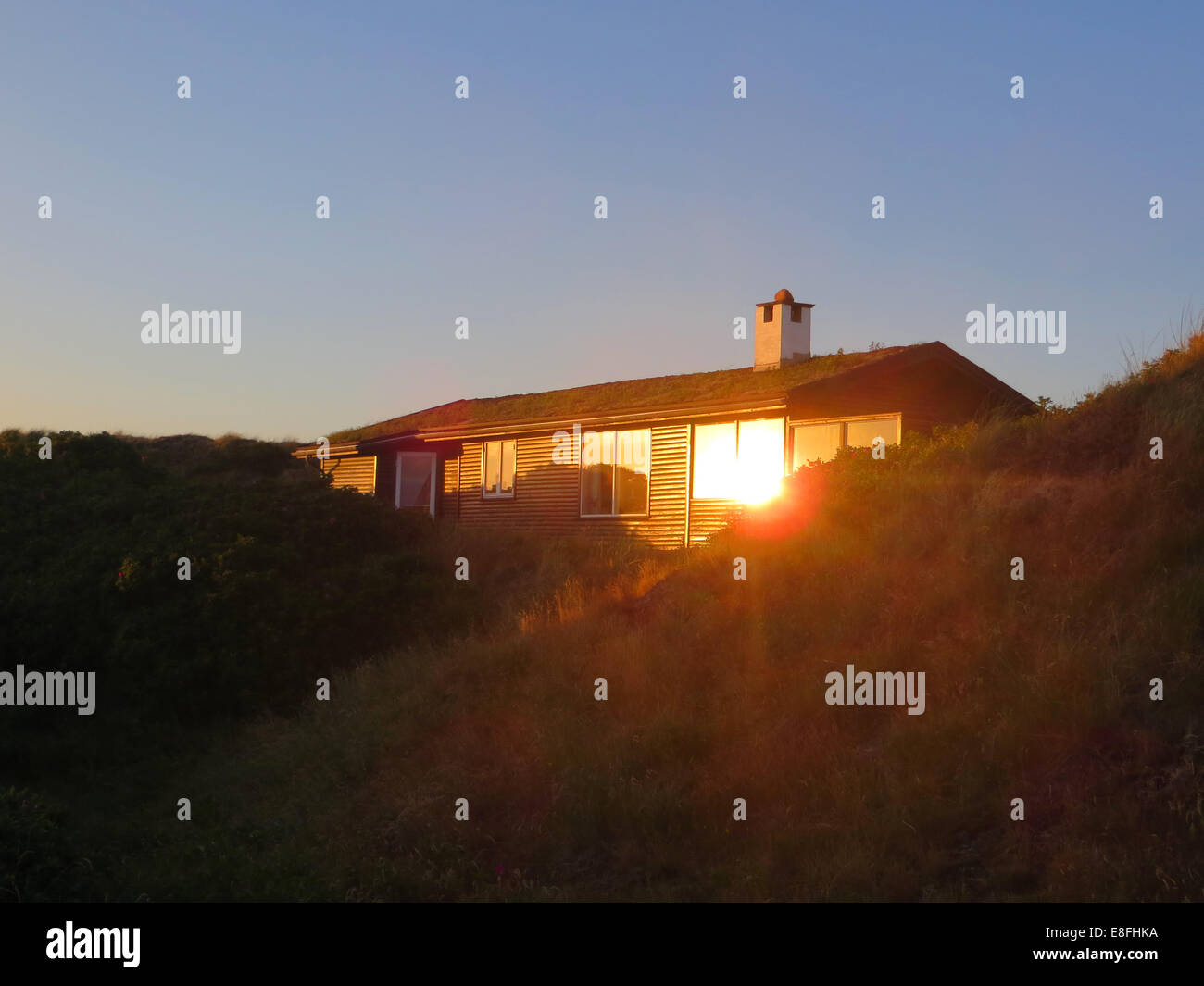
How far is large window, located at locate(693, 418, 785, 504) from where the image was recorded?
63.0ft

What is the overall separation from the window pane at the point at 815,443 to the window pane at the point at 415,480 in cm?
1152

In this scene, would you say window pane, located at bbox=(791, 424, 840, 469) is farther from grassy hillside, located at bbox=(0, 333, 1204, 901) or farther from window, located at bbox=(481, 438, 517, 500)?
window, located at bbox=(481, 438, 517, 500)

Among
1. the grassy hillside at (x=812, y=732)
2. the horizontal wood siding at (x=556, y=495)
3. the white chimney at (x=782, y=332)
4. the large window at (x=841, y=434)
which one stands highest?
the white chimney at (x=782, y=332)

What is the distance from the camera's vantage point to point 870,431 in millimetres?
18344

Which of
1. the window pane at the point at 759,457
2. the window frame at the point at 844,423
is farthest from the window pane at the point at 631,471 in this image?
the window frame at the point at 844,423

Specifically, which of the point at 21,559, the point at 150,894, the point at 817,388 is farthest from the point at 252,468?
the point at 150,894

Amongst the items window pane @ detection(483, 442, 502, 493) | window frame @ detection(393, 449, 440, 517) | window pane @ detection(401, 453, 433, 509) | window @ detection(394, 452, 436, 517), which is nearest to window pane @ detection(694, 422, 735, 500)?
window pane @ detection(483, 442, 502, 493)

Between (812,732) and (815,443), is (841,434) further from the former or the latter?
(812,732)

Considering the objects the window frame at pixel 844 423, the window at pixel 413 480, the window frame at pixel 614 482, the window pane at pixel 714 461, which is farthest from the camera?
the window at pixel 413 480

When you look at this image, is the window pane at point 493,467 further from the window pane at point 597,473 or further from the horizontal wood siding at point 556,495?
the window pane at point 597,473

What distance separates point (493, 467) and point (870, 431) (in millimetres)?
9677

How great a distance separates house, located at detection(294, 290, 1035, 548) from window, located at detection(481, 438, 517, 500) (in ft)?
0.13

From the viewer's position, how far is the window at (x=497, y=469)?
24484 millimetres

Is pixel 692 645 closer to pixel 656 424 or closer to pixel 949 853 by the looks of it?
pixel 949 853
